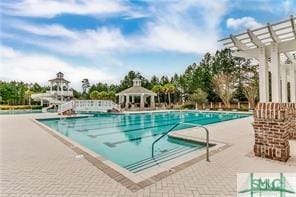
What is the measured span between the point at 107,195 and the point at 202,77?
36.3 m

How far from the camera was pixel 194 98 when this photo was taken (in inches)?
1313

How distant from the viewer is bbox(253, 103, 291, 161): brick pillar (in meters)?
5.30

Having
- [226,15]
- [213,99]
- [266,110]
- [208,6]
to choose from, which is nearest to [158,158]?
[266,110]

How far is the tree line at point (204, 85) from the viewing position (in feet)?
108

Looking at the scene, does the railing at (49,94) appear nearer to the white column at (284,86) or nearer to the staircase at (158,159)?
the staircase at (158,159)

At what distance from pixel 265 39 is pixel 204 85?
30982 mm

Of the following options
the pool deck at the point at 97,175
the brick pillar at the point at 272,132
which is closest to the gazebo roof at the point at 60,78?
the pool deck at the point at 97,175

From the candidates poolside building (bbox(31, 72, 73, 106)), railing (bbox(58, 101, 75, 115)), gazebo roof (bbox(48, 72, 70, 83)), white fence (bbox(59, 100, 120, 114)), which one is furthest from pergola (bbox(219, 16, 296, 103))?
gazebo roof (bbox(48, 72, 70, 83))

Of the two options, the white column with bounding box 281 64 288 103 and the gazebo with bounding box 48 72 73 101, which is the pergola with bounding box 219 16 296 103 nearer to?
the white column with bounding box 281 64 288 103

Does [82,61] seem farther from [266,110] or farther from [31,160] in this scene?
[266,110]

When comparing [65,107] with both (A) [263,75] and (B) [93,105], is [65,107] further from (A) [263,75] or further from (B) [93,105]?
(A) [263,75]

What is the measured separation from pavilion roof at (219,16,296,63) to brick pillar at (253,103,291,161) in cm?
235

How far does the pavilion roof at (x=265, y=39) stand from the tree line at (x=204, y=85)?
23621 mm

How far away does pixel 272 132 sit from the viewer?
5406 mm
